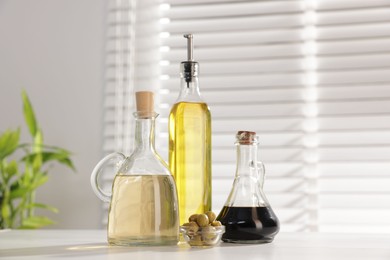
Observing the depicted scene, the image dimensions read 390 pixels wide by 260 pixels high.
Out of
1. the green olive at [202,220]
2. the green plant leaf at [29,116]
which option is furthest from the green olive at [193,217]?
the green plant leaf at [29,116]

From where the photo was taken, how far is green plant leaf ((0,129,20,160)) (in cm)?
212

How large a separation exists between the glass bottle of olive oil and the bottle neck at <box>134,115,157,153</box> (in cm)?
6

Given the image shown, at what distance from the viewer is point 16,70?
236 cm

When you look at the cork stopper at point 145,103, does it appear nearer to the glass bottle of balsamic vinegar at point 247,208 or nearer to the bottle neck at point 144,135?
the bottle neck at point 144,135

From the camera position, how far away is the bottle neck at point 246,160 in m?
0.99

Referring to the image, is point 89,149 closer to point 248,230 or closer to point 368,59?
point 368,59

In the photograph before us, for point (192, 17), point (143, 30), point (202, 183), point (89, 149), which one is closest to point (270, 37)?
point (192, 17)

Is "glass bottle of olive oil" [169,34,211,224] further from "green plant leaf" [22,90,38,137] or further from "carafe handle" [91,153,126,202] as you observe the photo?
"green plant leaf" [22,90,38,137]

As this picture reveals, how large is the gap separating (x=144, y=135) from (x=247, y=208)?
181 millimetres

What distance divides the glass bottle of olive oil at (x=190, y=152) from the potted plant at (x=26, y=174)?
1.18 m

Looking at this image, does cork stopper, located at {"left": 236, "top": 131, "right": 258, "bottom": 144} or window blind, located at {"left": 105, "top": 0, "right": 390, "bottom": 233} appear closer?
cork stopper, located at {"left": 236, "top": 131, "right": 258, "bottom": 144}

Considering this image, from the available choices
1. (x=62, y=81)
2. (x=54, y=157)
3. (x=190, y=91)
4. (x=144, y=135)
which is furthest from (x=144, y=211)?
(x=62, y=81)

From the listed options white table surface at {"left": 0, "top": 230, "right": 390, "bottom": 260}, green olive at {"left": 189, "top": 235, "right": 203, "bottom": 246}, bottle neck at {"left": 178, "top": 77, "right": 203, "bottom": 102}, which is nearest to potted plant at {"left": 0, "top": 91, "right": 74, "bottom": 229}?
white table surface at {"left": 0, "top": 230, "right": 390, "bottom": 260}

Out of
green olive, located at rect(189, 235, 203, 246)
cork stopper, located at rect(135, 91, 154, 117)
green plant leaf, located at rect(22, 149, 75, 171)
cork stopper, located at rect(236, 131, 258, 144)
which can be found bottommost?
green olive, located at rect(189, 235, 203, 246)
